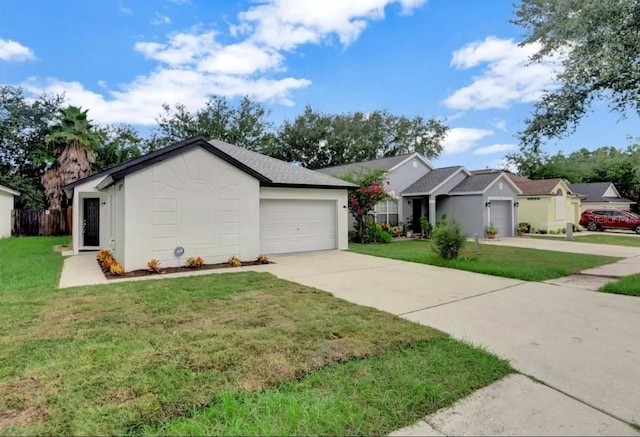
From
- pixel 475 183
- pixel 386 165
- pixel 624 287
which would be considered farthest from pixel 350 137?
pixel 624 287

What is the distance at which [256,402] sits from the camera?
2.82 m

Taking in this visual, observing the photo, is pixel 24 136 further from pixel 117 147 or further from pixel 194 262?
pixel 194 262

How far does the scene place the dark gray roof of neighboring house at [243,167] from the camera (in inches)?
350

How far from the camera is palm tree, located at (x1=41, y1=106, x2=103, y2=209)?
19.1 metres

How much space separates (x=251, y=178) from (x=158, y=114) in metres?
22.1

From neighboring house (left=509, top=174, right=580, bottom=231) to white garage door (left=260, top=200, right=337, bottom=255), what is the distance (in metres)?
15.9

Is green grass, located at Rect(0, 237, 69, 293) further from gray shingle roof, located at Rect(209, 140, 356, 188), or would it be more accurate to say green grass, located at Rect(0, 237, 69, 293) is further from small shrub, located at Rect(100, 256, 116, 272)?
gray shingle roof, located at Rect(209, 140, 356, 188)

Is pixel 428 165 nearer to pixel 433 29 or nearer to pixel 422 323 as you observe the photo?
pixel 433 29

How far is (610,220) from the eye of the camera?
2402 centimetres

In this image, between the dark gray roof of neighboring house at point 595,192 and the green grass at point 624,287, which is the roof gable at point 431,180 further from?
the dark gray roof of neighboring house at point 595,192

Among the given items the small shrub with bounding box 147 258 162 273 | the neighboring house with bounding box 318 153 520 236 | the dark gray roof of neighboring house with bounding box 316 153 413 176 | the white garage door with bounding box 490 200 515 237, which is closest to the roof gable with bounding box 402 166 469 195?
the neighboring house with bounding box 318 153 520 236

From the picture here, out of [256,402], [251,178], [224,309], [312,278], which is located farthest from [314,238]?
[256,402]

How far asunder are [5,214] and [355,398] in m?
23.9

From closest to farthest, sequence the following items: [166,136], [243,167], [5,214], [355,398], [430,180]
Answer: [355,398] → [243,167] → [5,214] → [430,180] → [166,136]
